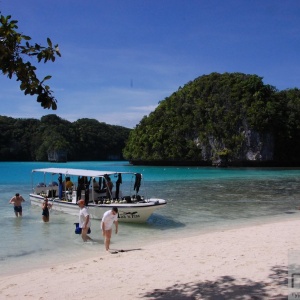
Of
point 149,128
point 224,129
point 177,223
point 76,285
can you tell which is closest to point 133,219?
point 177,223

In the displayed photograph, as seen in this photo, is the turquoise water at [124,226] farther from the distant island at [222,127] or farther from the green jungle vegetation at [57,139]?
the green jungle vegetation at [57,139]

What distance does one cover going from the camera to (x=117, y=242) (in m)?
12.5

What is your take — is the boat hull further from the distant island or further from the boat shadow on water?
the distant island

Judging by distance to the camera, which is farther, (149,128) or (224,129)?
(149,128)

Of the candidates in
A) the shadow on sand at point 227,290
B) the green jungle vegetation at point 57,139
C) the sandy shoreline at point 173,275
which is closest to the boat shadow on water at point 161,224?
the sandy shoreline at point 173,275

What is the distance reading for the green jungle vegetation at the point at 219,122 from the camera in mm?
85875

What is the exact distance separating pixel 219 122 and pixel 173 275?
8383cm

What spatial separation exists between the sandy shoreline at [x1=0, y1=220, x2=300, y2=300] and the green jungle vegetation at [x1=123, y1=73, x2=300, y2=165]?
76958mm

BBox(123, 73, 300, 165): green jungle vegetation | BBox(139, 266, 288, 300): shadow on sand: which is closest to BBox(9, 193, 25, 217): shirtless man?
BBox(139, 266, 288, 300): shadow on sand

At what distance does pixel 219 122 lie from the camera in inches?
3524

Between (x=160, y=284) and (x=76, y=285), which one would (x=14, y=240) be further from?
(x=160, y=284)

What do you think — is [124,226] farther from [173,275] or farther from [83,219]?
[173,275]

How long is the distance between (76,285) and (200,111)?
8653 centimetres

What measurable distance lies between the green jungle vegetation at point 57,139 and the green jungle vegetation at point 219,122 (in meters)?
50.0
